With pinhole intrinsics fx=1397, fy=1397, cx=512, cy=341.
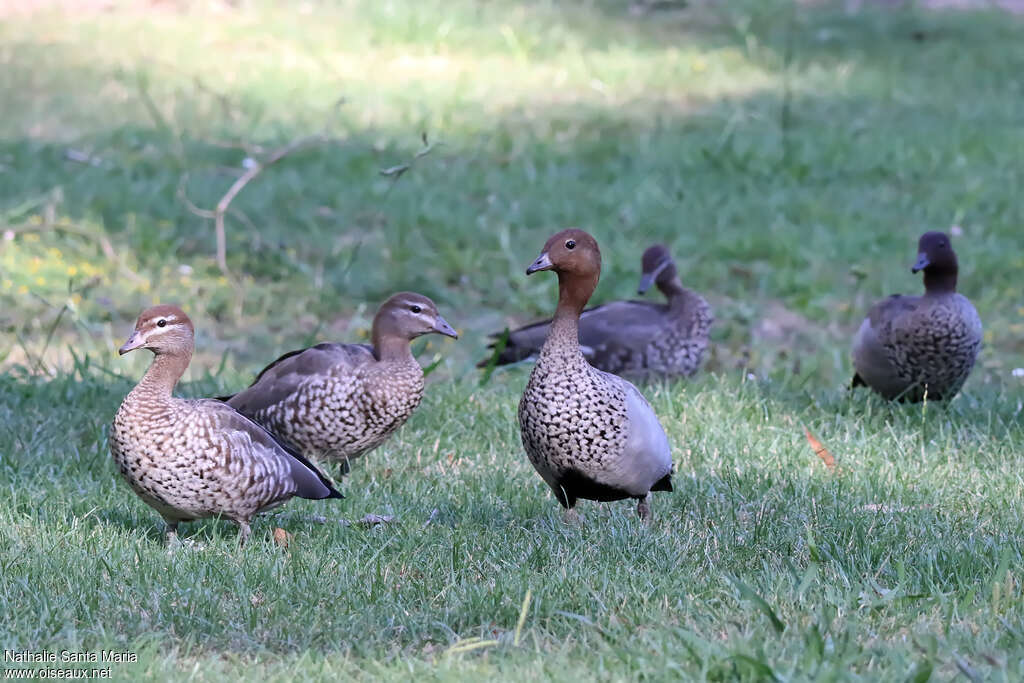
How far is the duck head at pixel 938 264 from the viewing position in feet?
24.1

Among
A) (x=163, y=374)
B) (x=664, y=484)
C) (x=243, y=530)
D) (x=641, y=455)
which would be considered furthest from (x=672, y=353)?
(x=163, y=374)

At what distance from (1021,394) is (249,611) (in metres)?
4.88

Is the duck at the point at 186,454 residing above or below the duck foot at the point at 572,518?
above

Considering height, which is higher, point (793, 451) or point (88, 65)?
point (88, 65)

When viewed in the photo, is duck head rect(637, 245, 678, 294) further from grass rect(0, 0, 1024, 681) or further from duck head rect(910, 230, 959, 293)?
duck head rect(910, 230, 959, 293)

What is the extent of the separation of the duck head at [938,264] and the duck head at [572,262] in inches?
104

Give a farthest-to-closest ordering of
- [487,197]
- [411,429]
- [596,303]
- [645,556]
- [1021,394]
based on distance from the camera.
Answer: [487,197] → [596,303] → [1021,394] → [411,429] → [645,556]

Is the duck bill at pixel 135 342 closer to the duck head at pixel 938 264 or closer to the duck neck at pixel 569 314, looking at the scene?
the duck neck at pixel 569 314

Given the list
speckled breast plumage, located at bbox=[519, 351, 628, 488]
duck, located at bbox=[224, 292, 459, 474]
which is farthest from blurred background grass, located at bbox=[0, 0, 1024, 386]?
speckled breast plumage, located at bbox=[519, 351, 628, 488]

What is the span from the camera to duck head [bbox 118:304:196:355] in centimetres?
524

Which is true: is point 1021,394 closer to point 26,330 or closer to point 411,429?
point 411,429

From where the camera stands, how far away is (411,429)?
6.89 metres

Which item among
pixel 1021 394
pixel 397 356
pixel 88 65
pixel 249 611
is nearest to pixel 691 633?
pixel 249 611

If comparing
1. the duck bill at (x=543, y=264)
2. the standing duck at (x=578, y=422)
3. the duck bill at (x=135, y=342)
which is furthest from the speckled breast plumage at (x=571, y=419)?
the duck bill at (x=135, y=342)
